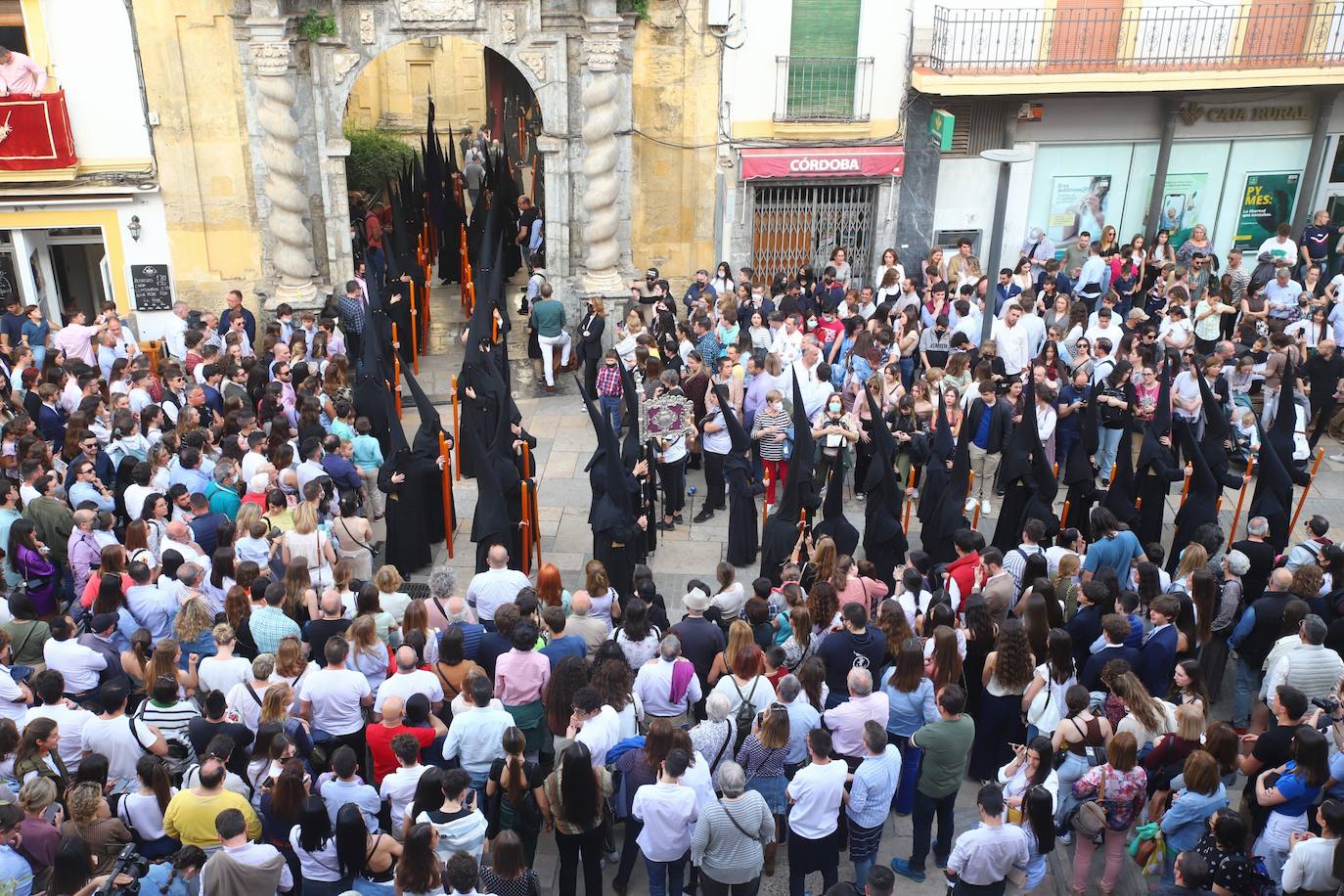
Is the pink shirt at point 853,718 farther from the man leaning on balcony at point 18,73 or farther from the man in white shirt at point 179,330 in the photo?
the man leaning on balcony at point 18,73

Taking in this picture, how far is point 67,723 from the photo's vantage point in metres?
7.12

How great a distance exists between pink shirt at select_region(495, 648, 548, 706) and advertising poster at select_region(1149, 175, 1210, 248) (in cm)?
1475

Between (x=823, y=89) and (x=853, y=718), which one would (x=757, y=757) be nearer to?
(x=853, y=718)

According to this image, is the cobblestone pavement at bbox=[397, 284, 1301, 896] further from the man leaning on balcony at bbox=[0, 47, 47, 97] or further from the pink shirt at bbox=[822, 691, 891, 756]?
the man leaning on balcony at bbox=[0, 47, 47, 97]

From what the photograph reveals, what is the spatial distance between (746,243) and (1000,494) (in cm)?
624

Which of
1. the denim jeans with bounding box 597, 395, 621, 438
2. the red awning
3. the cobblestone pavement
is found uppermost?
the red awning

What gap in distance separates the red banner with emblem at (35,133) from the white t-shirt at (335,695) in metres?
11.0

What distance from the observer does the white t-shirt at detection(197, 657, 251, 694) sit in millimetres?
7504

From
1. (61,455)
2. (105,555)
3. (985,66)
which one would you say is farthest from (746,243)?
(105,555)

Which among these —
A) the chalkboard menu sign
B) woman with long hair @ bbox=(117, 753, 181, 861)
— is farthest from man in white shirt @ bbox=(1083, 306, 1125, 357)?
the chalkboard menu sign

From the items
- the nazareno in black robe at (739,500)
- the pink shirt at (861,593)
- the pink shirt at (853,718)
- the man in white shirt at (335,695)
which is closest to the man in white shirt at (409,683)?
the man in white shirt at (335,695)

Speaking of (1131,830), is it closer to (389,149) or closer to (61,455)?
(61,455)

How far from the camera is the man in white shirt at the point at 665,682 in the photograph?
7656 mm

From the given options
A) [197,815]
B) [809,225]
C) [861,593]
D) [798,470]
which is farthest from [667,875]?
[809,225]
